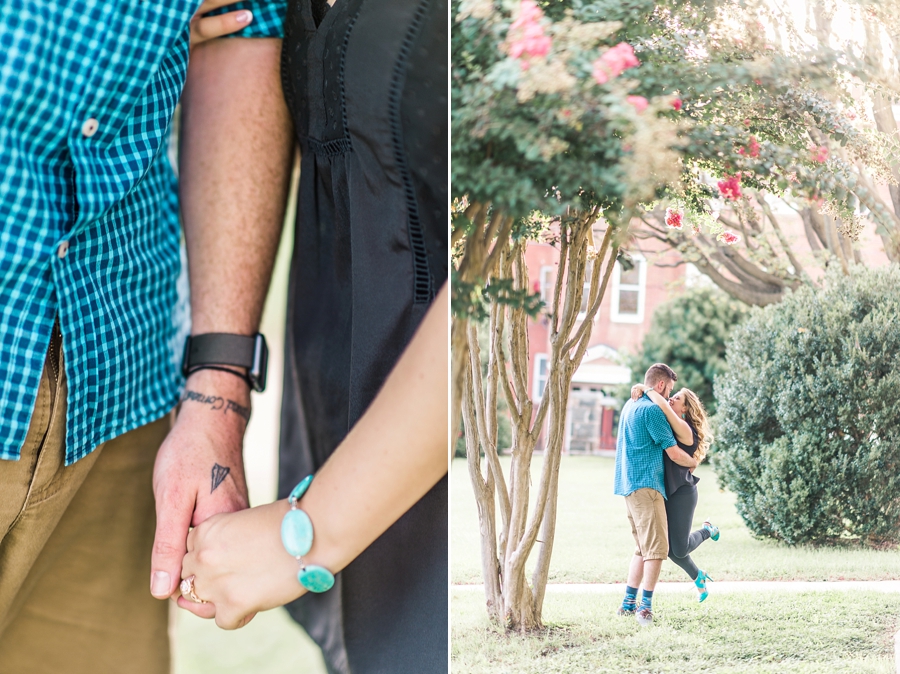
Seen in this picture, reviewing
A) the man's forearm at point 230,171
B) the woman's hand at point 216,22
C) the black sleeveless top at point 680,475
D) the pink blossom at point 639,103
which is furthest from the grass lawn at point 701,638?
the woman's hand at point 216,22

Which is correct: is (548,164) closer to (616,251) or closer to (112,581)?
(616,251)

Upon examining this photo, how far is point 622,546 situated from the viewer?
784mm

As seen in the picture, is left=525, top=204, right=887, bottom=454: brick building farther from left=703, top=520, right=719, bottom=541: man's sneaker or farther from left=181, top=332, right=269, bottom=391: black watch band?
left=181, top=332, right=269, bottom=391: black watch band

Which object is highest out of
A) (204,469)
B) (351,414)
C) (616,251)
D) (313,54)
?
(313,54)

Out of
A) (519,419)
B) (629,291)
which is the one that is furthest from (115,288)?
(629,291)

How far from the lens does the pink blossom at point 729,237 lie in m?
0.76

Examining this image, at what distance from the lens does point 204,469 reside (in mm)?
1033

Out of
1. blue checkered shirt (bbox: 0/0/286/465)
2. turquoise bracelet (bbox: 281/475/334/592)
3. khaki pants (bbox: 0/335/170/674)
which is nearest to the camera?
blue checkered shirt (bbox: 0/0/286/465)

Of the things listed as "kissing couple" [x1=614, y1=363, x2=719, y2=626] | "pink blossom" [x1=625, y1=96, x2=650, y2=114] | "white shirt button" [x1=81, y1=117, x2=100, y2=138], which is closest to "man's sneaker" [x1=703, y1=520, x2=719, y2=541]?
"kissing couple" [x1=614, y1=363, x2=719, y2=626]

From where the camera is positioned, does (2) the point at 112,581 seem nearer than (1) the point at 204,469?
No

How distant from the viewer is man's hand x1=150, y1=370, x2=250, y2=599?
38.6 inches

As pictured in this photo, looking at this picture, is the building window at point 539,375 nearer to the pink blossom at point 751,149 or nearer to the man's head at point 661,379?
the man's head at point 661,379

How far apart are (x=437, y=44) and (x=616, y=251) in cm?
36

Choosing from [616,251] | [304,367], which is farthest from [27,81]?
[616,251]
